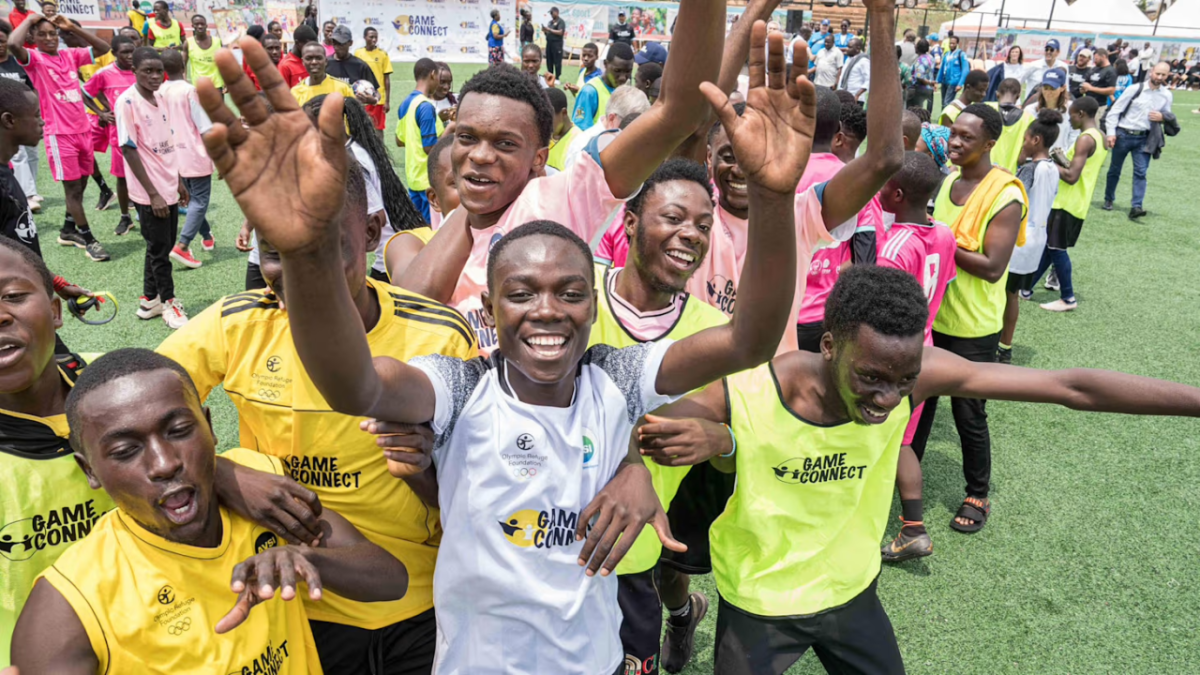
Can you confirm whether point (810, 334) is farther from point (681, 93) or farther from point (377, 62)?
point (377, 62)

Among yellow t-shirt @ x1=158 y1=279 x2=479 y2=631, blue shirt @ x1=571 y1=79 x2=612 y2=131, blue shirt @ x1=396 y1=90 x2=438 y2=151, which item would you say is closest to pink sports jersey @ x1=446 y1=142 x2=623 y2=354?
yellow t-shirt @ x1=158 y1=279 x2=479 y2=631

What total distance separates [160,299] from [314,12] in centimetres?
1714

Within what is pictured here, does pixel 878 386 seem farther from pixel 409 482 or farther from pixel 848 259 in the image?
pixel 848 259

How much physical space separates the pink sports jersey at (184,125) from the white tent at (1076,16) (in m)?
33.6

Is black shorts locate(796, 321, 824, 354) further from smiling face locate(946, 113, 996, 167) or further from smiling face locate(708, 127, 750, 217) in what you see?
smiling face locate(946, 113, 996, 167)

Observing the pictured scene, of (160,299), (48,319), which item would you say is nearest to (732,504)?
(48,319)

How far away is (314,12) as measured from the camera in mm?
21578

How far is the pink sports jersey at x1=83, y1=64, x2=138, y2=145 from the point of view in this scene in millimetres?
9242

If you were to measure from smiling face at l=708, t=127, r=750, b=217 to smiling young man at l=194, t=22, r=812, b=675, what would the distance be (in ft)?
5.01

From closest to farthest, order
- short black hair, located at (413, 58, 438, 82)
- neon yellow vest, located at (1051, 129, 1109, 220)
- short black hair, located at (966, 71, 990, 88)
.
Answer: neon yellow vest, located at (1051, 129, 1109, 220), short black hair, located at (413, 58, 438, 82), short black hair, located at (966, 71, 990, 88)

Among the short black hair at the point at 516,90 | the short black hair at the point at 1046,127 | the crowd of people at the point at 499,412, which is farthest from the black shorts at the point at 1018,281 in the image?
the short black hair at the point at 516,90

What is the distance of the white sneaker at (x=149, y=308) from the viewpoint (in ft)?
23.0

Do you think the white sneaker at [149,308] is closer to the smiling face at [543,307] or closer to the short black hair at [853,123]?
the short black hair at [853,123]

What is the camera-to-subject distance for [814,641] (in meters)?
2.61
